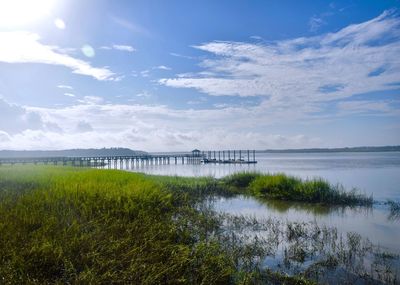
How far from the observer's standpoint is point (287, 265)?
25.7ft

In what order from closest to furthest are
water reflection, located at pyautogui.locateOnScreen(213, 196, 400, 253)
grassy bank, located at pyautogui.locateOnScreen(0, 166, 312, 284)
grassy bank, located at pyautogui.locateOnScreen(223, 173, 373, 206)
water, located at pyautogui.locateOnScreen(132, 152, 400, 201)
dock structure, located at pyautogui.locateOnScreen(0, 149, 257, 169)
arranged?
1. grassy bank, located at pyautogui.locateOnScreen(0, 166, 312, 284)
2. water reflection, located at pyautogui.locateOnScreen(213, 196, 400, 253)
3. grassy bank, located at pyautogui.locateOnScreen(223, 173, 373, 206)
4. water, located at pyautogui.locateOnScreen(132, 152, 400, 201)
5. dock structure, located at pyautogui.locateOnScreen(0, 149, 257, 169)

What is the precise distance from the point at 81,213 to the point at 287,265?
4.85 meters

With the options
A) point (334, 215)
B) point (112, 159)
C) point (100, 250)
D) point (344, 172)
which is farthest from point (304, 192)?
point (112, 159)

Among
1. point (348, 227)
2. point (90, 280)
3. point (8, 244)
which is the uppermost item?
point (8, 244)

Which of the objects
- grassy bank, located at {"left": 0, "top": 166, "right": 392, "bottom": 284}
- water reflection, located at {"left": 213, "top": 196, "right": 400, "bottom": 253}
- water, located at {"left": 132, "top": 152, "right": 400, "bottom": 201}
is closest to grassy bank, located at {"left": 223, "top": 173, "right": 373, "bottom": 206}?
water reflection, located at {"left": 213, "top": 196, "right": 400, "bottom": 253}

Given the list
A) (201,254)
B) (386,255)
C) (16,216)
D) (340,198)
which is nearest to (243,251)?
(201,254)

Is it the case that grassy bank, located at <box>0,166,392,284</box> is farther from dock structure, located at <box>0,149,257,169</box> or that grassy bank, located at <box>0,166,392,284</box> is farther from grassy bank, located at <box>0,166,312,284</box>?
dock structure, located at <box>0,149,257,169</box>

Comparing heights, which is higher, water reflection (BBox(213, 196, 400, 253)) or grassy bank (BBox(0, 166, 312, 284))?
grassy bank (BBox(0, 166, 312, 284))

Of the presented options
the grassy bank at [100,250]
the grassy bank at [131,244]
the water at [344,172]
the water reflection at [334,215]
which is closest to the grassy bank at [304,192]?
the water reflection at [334,215]

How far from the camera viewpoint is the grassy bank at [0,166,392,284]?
5320 mm

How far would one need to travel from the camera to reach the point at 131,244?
6.70 metres

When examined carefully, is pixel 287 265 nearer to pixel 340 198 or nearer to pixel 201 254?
pixel 201 254

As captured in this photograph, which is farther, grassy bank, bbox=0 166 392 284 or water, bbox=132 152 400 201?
water, bbox=132 152 400 201

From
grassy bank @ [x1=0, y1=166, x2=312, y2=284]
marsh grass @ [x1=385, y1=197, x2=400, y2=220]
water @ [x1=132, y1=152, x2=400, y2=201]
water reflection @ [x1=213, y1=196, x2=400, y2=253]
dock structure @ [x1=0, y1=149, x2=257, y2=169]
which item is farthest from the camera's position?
dock structure @ [x1=0, y1=149, x2=257, y2=169]
